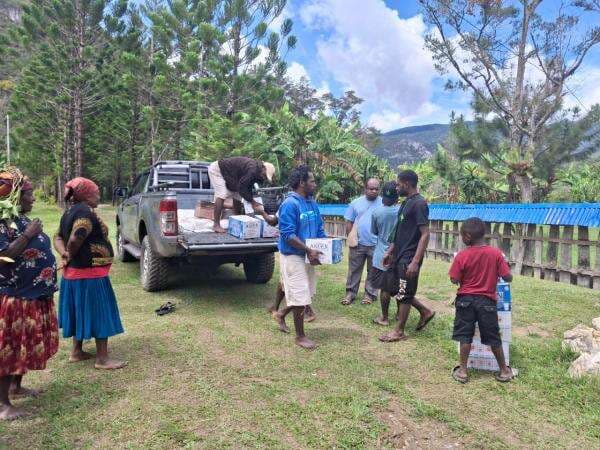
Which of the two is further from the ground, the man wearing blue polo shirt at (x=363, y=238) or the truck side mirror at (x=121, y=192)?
the truck side mirror at (x=121, y=192)

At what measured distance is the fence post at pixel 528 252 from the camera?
29.7ft

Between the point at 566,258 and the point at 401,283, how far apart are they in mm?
5573

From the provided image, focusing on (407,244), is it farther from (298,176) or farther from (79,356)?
(79,356)

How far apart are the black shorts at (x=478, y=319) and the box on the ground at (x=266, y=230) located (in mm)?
2614

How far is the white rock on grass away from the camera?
11.3 feet

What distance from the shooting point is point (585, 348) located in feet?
12.5

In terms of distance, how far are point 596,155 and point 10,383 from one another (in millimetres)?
25959

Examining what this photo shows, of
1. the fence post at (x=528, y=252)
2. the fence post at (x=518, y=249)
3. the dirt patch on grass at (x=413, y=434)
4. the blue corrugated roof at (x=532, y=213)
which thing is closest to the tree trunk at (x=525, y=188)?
the blue corrugated roof at (x=532, y=213)

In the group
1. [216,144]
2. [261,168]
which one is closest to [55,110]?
[216,144]

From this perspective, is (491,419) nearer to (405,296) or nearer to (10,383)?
(405,296)

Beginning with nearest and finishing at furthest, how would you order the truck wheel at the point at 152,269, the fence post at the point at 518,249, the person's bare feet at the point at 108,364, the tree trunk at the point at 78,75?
the person's bare feet at the point at 108,364 → the truck wheel at the point at 152,269 → the fence post at the point at 518,249 → the tree trunk at the point at 78,75

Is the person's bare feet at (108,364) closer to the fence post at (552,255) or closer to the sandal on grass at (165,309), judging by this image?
the sandal on grass at (165,309)

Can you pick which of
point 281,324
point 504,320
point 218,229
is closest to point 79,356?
point 281,324

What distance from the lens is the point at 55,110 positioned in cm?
2755
